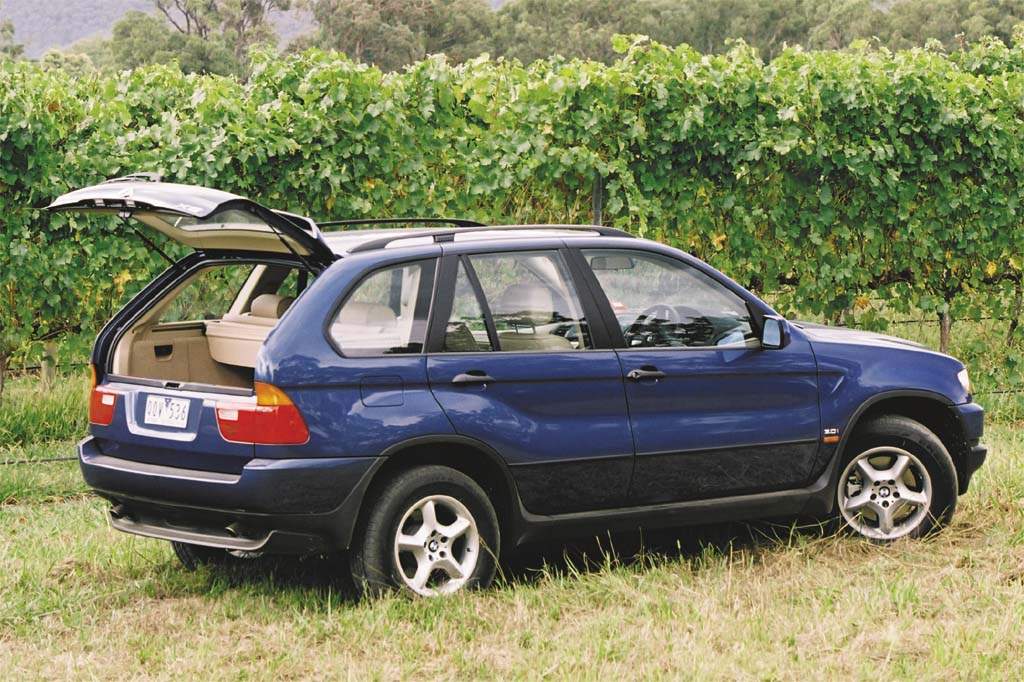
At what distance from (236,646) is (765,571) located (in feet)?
8.16

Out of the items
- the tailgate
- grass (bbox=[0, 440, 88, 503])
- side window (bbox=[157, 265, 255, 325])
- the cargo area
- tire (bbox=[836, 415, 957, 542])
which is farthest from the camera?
side window (bbox=[157, 265, 255, 325])

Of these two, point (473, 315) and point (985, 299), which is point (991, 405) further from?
point (473, 315)

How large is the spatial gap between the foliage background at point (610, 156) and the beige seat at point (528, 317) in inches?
168

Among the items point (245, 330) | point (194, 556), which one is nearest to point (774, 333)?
point (245, 330)

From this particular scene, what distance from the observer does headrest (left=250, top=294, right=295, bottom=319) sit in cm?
680

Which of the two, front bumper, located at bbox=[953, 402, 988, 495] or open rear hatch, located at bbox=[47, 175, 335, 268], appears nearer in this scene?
open rear hatch, located at bbox=[47, 175, 335, 268]

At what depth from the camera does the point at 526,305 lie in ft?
20.6

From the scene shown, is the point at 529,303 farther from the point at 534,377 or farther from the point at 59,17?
the point at 59,17

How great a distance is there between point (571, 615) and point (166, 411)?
1.93 metres

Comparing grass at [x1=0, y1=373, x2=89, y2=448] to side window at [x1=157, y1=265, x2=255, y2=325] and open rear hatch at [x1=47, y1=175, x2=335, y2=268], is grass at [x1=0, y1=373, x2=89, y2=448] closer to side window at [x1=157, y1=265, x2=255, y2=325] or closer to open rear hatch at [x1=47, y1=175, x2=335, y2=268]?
side window at [x1=157, y1=265, x2=255, y2=325]

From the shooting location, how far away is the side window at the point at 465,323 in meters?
6.02

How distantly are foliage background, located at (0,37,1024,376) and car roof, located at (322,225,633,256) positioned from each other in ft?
12.1

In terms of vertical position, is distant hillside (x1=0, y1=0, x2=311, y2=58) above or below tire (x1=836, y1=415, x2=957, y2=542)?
above

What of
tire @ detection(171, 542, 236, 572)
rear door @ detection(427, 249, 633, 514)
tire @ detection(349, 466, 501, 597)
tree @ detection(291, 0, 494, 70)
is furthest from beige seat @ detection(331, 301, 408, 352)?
tree @ detection(291, 0, 494, 70)
